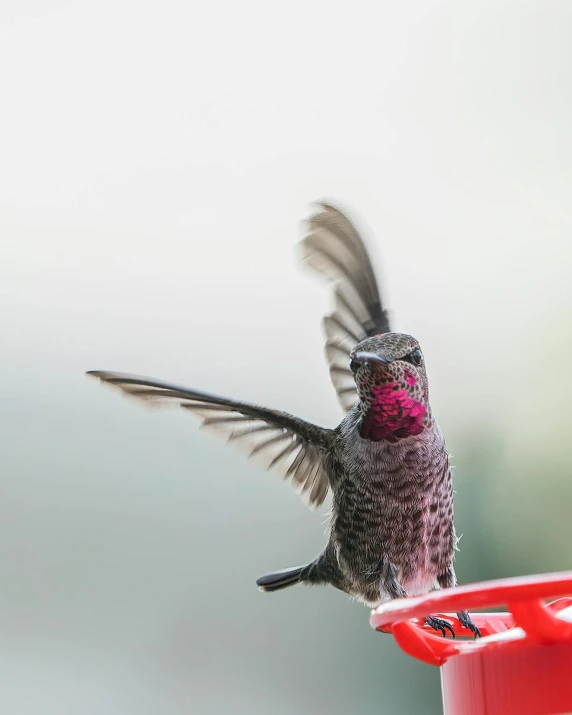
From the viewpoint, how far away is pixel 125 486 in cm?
268

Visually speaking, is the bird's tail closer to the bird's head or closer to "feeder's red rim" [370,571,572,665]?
the bird's head

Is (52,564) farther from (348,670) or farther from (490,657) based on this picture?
(490,657)

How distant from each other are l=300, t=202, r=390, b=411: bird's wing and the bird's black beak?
27 cm

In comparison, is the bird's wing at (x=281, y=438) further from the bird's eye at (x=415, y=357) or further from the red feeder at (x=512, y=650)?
the red feeder at (x=512, y=650)

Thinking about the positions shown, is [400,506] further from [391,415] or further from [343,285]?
[343,285]

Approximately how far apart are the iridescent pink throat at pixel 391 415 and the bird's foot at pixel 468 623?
0.95 feet

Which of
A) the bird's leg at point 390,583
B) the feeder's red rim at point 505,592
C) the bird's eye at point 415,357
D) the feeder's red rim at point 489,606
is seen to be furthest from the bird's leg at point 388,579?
the feeder's red rim at point 505,592

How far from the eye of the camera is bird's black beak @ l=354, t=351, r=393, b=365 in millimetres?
1122

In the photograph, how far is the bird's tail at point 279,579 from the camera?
4.81 ft

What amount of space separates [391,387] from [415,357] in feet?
0.23

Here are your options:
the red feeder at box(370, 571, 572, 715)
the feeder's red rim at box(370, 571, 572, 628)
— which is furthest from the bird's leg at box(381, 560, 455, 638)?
the feeder's red rim at box(370, 571, 572, 628)

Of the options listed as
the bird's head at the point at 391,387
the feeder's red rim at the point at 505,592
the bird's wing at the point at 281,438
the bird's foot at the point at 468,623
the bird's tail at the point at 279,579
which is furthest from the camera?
the bird's tail at the point at 279,579

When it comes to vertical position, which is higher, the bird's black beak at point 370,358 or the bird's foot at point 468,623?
the bird's black beak at point 370,358

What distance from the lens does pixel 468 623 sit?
107 cm
